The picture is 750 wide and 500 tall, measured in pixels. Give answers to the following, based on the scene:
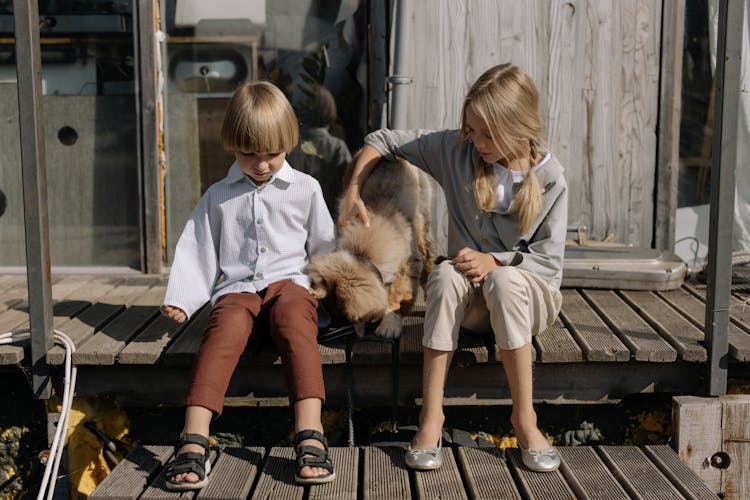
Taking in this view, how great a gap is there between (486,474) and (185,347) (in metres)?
1.24

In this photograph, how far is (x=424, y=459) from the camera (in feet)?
8.89

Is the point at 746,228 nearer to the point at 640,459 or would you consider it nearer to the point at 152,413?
the point at 640,459

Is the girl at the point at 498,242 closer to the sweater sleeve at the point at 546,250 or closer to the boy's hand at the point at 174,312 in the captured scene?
the sweater sleeve at the point at 546,250

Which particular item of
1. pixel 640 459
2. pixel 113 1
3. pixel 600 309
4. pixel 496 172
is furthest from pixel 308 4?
pixel 640 459

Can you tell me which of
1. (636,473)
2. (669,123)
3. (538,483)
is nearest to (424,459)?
(538,483)

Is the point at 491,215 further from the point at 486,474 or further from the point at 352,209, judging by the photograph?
the point at 486,474

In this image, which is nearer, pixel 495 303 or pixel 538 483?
pixel 538 483

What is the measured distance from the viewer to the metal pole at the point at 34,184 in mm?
2889

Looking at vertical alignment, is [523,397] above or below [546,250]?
below

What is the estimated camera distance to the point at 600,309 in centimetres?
370

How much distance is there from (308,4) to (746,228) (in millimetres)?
2830

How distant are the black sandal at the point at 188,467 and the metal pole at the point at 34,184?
844 mm

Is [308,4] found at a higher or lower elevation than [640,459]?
higher

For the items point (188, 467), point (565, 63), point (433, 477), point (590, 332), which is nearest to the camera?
point (188, 467)
